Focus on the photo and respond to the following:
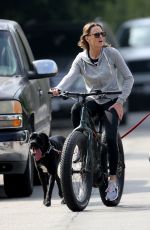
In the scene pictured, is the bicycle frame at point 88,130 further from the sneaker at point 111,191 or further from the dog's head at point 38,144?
the dog's head at point 38,144

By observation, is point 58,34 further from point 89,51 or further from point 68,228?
point 68,228

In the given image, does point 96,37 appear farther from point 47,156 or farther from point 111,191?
point 111,191

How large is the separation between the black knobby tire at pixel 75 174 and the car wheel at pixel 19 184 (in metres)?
1.61

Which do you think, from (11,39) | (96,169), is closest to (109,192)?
(96,169)

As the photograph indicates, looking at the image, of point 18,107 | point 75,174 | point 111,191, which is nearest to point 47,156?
point 75,174

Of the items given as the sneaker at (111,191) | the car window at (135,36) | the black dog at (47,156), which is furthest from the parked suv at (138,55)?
the sneaker at (111,191)

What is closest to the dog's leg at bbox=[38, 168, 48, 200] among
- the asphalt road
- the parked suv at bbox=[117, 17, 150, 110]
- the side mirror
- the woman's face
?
the asphalt road

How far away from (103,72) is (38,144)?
865 millimetres

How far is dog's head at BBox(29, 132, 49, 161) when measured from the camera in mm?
11016

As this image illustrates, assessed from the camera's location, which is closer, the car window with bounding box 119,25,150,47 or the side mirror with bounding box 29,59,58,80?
the side mirror with bounding box 29,59,58,80

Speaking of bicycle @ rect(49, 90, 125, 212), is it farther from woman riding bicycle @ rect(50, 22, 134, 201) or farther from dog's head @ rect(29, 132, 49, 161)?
dog's head @ rect(29, 132, 49, 161)

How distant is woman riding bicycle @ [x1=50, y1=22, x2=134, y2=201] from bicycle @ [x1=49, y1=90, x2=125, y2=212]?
9 cm

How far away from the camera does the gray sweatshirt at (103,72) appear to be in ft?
35.7

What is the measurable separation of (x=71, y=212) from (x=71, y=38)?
12.6m
